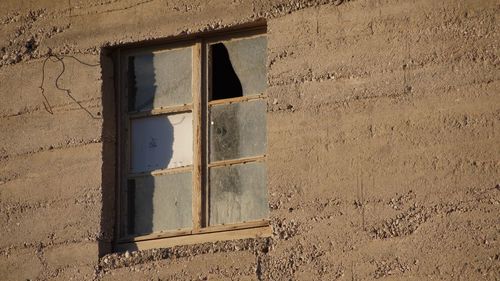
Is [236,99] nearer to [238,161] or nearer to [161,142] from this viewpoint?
[238,161]

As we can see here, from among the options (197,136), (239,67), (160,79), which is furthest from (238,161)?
(160,79)

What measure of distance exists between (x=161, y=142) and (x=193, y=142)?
229 millimetres

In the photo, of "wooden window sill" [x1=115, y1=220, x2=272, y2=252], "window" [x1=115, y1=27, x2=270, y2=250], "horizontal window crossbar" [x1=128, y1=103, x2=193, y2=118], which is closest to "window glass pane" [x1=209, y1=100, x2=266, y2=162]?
"window" [x1=115, y1=27, x2=270, y2=250]

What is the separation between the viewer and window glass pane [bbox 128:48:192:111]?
7641 mm

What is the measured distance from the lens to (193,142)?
7.50m

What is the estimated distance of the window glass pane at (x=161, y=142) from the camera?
754 cm

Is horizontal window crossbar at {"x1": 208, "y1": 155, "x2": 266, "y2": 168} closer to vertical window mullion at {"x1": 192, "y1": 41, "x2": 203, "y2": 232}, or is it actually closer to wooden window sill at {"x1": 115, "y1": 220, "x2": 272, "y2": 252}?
vertical window mullion at {"x1": 192, "y1": 41, "x2": 203, "y2": 232}

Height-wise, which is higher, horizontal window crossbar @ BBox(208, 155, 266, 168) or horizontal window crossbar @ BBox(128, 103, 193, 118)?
horizontal window crossbar @ BBox(128, 103, 193, 118)

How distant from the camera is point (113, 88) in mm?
7758

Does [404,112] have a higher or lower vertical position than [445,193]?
higher

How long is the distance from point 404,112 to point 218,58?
1329mm

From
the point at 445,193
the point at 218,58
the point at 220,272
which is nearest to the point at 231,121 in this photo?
the point at 218,58

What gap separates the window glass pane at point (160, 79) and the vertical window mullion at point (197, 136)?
0.05 meters

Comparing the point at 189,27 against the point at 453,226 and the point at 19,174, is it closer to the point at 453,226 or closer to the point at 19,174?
the point at 19,174
